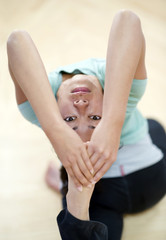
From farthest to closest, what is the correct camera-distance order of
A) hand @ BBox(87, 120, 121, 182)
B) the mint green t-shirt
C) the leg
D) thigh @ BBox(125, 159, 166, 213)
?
the leg, thigh @ BBox(125, 159, 166, 213), the mint green t-shirt, hand @ BBox(87, 120, 121, 182)

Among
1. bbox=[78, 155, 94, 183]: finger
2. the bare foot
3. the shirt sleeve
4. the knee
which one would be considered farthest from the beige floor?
the knee

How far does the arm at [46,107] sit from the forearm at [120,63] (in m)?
0.09

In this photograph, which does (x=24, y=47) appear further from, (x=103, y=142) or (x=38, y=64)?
(x=103, y=142)

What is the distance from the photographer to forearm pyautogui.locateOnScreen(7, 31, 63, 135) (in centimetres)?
65

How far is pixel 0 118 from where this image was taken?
1.16 m

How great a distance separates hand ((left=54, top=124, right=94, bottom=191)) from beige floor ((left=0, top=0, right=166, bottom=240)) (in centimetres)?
38

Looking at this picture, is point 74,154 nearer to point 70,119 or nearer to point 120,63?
point 70,119

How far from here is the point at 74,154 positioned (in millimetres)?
643

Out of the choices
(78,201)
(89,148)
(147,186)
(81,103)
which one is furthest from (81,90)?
(147,186)

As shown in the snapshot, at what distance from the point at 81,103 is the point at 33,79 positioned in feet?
0.39

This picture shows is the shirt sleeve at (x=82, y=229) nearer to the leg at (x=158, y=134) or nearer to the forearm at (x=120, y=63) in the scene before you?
the forearm at (x=120, y=63)

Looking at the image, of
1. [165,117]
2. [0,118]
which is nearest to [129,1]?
[165,117]

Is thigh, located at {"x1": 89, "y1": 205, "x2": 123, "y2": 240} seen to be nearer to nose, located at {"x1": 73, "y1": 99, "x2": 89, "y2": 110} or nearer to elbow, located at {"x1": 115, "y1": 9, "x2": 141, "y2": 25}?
nose, located at {"x1": 73, "y1": 99, "x2": 89, "y2": 110}

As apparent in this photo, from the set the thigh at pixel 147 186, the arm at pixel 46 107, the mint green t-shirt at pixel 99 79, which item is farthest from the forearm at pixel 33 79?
the thigh at pixel 147 186
